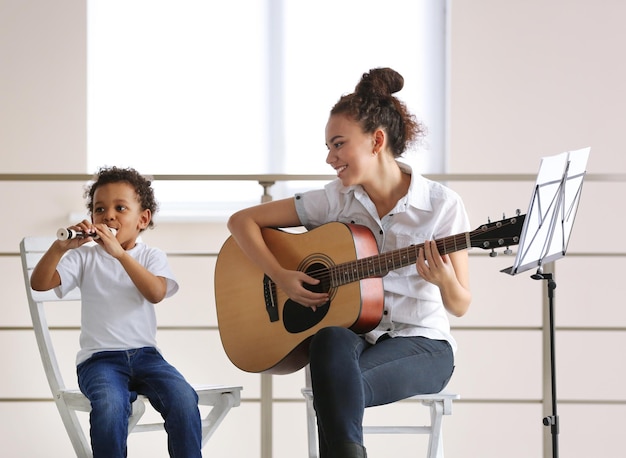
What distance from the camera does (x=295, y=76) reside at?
339 cm

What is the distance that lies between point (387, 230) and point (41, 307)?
2.71 ft

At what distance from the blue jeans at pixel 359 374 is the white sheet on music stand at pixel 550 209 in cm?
28

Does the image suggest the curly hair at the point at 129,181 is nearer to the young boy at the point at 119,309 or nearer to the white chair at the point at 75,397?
the young boy at the point at 119,309

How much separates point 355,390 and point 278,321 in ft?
1.33

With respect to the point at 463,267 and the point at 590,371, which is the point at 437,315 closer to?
the point at 463,267

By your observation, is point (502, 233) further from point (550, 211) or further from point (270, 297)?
point (270, 297)

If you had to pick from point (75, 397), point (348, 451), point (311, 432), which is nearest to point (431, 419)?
point (311, 432)

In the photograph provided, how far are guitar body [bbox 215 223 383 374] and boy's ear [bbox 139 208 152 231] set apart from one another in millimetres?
193

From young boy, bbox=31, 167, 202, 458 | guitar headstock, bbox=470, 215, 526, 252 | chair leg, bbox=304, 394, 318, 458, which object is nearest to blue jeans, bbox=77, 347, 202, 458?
young boy, bbox=31, 167, 202, 458

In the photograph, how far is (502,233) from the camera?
1.62 m

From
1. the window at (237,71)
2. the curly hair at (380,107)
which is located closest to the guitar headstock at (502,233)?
the curly hair at (380,107)

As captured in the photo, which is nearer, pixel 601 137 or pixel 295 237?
pixel 295 237

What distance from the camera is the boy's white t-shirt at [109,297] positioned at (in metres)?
1.90

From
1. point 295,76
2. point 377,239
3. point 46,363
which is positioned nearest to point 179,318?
point 295,76
